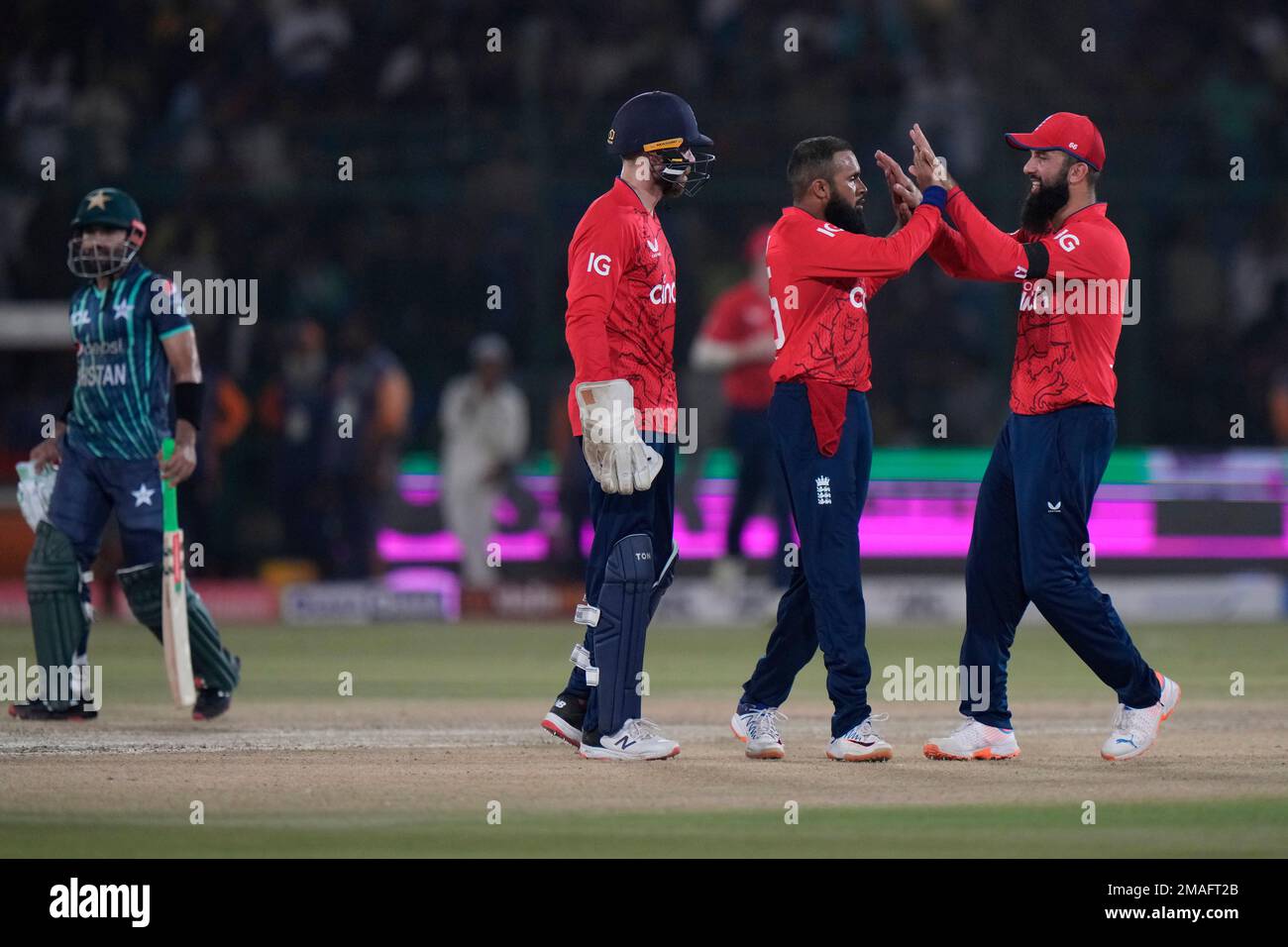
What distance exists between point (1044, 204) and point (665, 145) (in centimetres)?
159

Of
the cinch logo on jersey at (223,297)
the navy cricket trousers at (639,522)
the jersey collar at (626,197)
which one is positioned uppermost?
the cinch logo on jersey at (223,297)

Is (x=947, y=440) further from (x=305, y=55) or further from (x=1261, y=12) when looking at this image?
(x=305, y=55)

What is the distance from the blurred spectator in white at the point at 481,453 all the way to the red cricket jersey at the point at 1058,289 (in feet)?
30.7

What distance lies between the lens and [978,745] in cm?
827

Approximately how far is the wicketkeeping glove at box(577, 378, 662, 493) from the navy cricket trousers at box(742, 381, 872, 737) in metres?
0.57

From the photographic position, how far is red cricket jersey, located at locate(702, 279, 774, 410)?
1498cm

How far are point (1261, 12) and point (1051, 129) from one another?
13944 mm

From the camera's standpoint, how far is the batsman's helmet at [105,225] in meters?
9.53

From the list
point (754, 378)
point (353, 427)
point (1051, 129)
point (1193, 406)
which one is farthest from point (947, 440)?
point (1051, 129)

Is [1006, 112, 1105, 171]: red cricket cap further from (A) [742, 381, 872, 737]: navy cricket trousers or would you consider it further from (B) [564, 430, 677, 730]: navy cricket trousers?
(B) [564, 430, 677, 730]: navy cricket trousers

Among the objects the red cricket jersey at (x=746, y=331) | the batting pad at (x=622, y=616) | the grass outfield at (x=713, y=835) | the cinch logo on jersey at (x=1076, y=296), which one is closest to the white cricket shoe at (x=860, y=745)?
the batting pad at (x=622, y=616)

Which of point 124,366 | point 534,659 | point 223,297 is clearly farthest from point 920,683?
point 223,297

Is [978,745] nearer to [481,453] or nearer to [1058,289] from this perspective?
[1058,289]

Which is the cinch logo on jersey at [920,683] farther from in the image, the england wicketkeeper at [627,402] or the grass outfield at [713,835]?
the grass outfield at [713,835]
